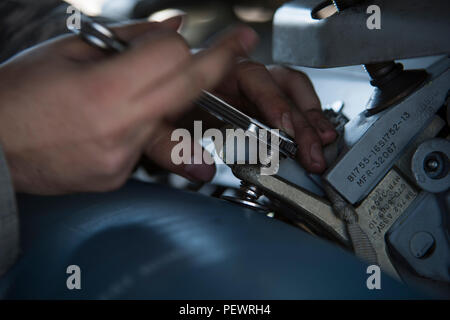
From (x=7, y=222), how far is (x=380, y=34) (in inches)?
17.3

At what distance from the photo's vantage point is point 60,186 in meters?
0.44

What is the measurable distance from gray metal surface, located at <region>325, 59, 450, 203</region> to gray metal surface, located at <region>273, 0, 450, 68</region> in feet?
0.20

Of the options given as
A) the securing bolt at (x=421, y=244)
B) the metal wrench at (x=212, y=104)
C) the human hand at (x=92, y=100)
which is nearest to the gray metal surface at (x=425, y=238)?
the securing bolt at (x=421, y=244)

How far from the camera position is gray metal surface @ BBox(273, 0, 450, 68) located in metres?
0.46

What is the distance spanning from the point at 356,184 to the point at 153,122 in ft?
0.85

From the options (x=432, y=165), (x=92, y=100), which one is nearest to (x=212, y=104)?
(x=92, y=100)

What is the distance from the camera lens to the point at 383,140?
514 mm

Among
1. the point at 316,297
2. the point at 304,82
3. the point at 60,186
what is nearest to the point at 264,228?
the point at 316,297

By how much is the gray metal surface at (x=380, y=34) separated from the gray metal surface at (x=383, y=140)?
0.20 feet

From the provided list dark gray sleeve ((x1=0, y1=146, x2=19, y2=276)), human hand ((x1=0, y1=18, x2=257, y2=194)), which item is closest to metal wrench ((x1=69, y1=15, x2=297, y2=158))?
human hand ((x1=0, y1=18, x2=257, y2=194))

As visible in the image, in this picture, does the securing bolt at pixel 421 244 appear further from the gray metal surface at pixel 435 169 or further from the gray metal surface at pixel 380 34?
the gray metal surface at pixel 380 34

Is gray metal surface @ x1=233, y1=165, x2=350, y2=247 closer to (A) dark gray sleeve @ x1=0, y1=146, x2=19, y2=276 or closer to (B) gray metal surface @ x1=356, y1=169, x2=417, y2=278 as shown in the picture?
(B) gray metal surface @ x1=356, y1=169, x2=417, y2=278

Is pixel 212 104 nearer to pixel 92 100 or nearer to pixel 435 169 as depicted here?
pixel 92 100

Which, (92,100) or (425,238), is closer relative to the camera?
(92,100)
